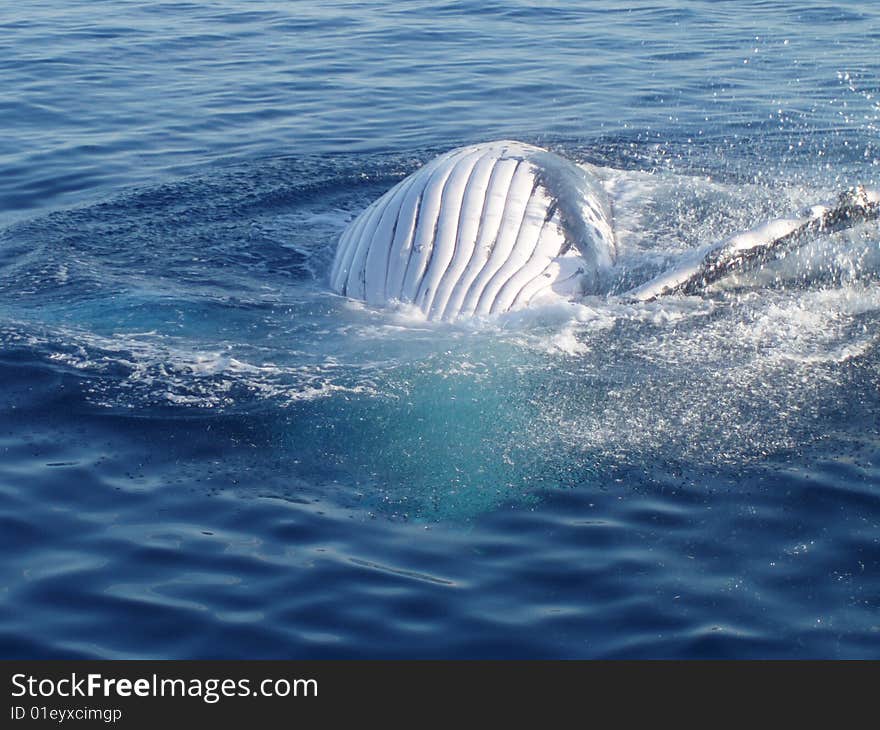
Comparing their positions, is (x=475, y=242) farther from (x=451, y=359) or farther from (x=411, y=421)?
(x=411, y=421)

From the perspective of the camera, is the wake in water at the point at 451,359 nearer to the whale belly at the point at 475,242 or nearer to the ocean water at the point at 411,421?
the ocean water at the point at 411,421

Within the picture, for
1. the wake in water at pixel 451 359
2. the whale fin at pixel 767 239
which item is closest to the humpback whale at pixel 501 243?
the whale fin at pixel 767 239

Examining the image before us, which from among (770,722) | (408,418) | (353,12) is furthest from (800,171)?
(353,12)

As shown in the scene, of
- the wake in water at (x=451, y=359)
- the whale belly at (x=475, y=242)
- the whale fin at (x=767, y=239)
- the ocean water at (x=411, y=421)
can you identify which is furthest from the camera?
the whale belly at (x=475, y=242)

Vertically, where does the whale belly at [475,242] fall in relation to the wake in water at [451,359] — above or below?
above

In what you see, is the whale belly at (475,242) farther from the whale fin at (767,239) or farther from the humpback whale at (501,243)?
the whale fin at (767,239)

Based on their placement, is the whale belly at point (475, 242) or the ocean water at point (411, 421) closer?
the ocean water at point (411, 421)

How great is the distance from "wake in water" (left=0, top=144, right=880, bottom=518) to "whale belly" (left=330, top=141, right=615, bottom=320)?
10.8 inches

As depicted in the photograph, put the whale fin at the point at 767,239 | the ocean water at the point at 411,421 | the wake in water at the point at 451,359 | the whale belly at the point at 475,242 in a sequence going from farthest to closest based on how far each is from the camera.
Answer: the whale belly at the point at 475,242 < the whale fin at the point at 767,239 < the wake in water at the point at 451,359 < the ocean water at the point at 411,421

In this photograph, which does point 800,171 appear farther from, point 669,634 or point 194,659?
point 194,659

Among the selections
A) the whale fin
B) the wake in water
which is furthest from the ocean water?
the whale fin

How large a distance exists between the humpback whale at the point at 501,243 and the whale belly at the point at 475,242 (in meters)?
0.01

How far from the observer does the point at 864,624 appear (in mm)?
7891

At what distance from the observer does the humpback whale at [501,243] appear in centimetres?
1252
